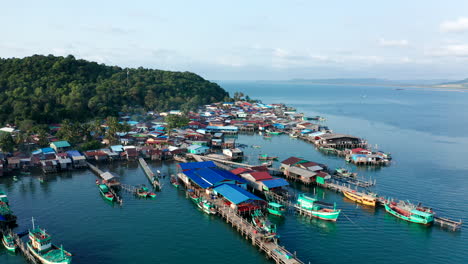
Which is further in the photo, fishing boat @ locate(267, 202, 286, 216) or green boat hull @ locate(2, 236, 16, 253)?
fishing boat @ locate(267, 202, 286, 216)

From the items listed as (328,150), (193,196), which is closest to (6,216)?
(193,196)

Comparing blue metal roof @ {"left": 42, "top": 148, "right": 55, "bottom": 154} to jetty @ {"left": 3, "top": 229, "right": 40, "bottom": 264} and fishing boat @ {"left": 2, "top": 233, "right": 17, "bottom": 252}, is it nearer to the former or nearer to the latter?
jetty @ {"left": 3, "top": 229, "right": 40, "bottom": 264}

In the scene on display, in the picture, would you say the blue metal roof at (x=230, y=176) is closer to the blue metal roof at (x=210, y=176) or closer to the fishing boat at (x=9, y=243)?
the blue metal roof at (x=210, y=176)

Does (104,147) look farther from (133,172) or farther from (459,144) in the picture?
(459,144)

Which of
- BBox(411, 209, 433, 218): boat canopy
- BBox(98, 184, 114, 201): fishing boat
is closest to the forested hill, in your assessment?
BBox(98, 184, 114, 201): fishing boat

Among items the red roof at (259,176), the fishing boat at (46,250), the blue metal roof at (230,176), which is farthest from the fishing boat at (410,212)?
the fishing boat at (46,250)

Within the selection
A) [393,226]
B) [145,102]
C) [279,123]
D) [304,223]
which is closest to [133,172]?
[304,223]

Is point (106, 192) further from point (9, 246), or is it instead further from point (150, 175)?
point (9, 246)
